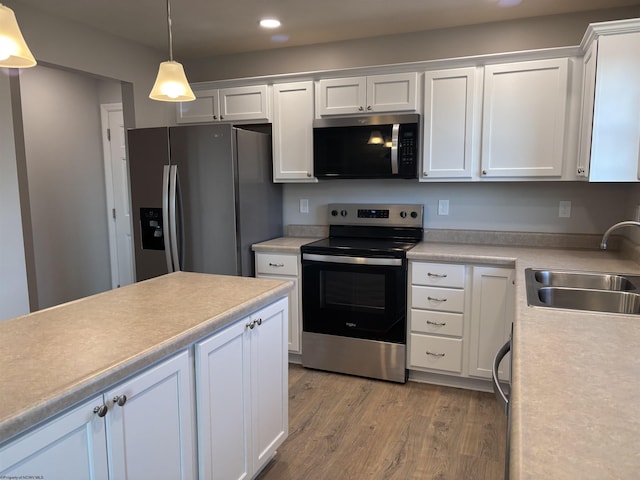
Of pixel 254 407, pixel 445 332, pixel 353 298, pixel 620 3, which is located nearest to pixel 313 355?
pixel 353 298

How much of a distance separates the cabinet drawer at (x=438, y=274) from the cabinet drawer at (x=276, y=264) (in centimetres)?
87

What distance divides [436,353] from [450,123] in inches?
60.1

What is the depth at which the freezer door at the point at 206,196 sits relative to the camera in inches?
124

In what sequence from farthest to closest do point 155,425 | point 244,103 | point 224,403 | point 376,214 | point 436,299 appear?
point 244,103, point 376,214, point 436,299, point 224,403, point 155,425

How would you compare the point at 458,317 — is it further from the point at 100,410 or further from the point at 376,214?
the point at 100,410

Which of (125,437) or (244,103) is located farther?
(244,103)

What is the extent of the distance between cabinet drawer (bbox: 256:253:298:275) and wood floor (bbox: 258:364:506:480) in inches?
29.9

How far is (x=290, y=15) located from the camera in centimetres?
302

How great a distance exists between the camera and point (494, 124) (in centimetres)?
293

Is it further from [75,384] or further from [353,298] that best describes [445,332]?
[75,384]

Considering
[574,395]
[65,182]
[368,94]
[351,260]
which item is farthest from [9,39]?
[65,182]

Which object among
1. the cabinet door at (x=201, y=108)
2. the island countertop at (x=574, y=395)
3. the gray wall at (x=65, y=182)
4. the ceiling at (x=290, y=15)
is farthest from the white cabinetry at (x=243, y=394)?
the gray wall at (x=65, y=182)

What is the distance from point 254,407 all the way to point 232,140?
6.22 feet

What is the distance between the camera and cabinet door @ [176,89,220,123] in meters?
3.72
